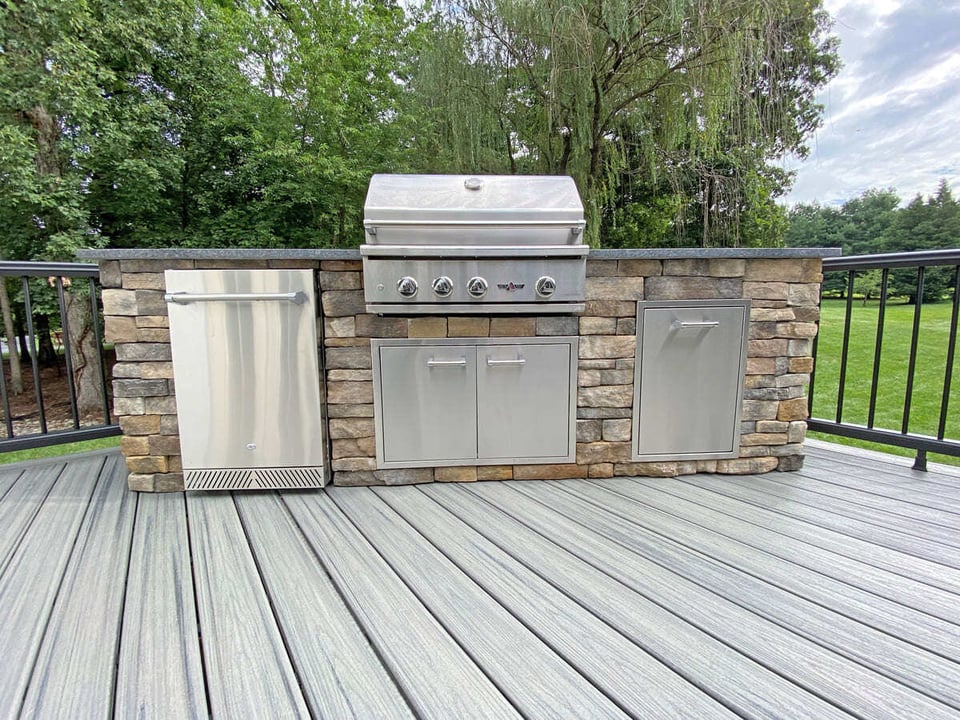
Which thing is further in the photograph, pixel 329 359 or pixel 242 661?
pixel 329 359

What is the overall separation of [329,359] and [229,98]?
22.9ft

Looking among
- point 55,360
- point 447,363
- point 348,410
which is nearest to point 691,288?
point 447,363

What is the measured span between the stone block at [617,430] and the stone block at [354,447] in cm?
103

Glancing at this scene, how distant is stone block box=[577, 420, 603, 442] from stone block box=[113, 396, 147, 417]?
186 centimetres

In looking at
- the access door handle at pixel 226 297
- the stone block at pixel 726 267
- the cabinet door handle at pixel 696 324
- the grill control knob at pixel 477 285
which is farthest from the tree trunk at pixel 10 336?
the stone block at pixel 726 267

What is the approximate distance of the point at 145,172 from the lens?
624cm

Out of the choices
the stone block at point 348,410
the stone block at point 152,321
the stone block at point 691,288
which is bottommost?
the stone block at point 348,410

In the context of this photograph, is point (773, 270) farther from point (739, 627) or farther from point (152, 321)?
point (152, 321)

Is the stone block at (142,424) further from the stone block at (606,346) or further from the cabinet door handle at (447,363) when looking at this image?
the stone block at (606,346)

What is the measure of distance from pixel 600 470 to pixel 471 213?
127 centimetres

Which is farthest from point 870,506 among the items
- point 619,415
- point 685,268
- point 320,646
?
point 320,646

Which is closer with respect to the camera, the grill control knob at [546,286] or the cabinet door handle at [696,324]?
the grill control knob at [546,286]

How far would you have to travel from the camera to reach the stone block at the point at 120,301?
1811mm

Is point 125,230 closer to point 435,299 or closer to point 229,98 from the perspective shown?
point 229,98
